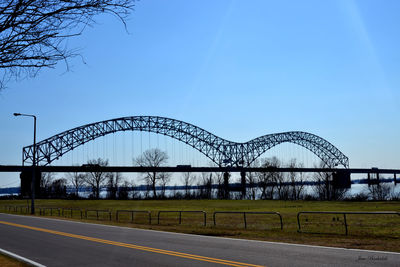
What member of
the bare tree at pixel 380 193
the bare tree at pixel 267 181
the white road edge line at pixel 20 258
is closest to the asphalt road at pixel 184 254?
the white road edge line at pixel 20 258

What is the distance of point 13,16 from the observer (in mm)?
7492

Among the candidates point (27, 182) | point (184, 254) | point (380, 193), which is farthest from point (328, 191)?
point (184, 254)

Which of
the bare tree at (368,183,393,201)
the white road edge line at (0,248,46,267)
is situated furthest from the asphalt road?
the bare tree at (368,183,393,201)

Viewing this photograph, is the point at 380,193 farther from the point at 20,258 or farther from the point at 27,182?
the point at 20,258

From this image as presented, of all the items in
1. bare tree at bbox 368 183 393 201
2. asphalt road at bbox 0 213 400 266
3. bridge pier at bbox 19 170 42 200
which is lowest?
bare tree at bbox 368 183 393 201

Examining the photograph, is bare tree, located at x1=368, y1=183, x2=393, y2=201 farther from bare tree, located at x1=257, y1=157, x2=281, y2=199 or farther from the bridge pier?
the bridge pier

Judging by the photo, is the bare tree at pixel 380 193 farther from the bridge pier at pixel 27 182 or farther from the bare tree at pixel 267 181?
the bridge pier at pixel 27 182

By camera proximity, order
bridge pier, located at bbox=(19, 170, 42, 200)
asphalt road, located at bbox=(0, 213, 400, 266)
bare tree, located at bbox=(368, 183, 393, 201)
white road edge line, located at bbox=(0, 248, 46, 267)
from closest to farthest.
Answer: asphalt road, located at bbox=(0, 213, 400, 266) → white road edge line, located at bbox=(0, 248, 46, 267) → bare tree, located at bbox=(368, 183, 393, 201) → bridge pier, located at bbox=(19, 170, 42, 200)

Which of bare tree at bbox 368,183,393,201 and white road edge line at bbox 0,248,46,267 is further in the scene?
bare tree at bbox 368,183,393,201

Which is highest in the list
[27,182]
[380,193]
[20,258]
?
[27,182]

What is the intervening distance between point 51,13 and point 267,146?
152432mm

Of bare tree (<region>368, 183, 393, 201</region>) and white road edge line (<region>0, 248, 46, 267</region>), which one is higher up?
white road edge line (<region>0, 248, 46, 267</region>)

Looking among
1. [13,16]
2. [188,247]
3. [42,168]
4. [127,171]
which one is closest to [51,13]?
[13,16]

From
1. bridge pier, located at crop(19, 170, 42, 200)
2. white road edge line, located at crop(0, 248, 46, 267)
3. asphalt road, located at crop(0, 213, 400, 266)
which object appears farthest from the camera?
bridge pier, located at crop(19, 170, 42, 200)
